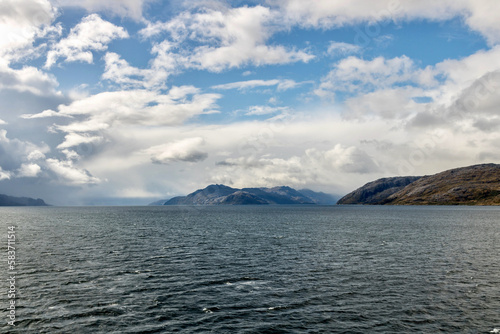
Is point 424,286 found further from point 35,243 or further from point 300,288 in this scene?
point 35,243

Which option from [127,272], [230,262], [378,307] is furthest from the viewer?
[230,262]

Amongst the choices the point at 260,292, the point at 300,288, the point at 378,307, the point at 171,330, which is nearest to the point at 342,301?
the point at 378,307

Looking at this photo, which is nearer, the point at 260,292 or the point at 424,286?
the point at 260,292

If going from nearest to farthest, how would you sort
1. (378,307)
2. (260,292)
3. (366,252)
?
(378,307) < (260,292) < (366,252)

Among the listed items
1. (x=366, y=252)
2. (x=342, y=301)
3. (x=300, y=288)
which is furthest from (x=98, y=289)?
(x=366, y=252)

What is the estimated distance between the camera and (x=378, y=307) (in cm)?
3978

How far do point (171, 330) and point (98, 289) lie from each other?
20157 mm

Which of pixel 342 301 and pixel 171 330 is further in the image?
pixel 342 301

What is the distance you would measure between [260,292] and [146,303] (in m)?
16.0

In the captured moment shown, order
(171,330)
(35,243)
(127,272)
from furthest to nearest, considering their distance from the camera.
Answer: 1. (35,243)
2. (127,272)
3. (171,330)

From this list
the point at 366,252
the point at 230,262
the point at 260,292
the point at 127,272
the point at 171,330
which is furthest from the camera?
the point at 366,252

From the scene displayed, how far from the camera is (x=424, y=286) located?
48.9 m

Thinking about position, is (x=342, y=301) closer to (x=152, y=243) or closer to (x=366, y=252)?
(x=366, y=252)

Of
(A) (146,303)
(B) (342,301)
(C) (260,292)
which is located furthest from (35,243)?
(B) (342,301)
